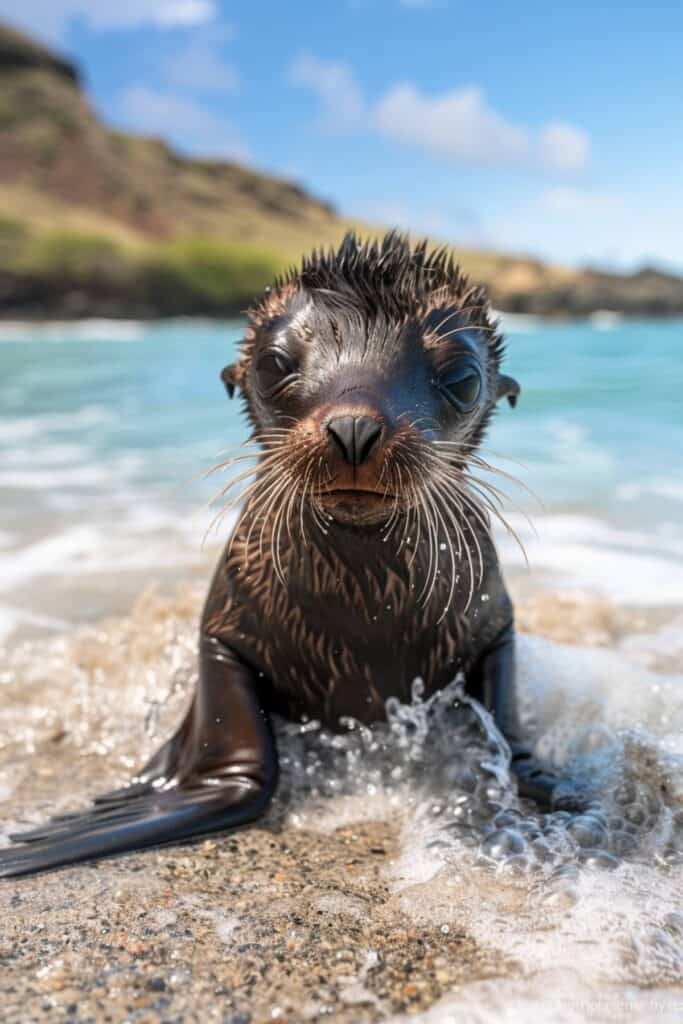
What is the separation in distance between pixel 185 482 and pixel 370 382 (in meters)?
6.48

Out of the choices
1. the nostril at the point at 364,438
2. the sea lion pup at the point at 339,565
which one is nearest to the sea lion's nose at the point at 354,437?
the nostril at the point at 364,438

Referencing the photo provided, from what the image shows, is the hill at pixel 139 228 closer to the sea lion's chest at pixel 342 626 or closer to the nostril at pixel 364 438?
the sea lion's chest at pixel 342 626

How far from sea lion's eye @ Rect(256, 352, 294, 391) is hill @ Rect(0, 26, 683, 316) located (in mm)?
60914

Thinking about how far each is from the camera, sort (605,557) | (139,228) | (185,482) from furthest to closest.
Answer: (139,228) → (185,482) → (605,557)

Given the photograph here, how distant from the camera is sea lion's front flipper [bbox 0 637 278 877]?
278cm

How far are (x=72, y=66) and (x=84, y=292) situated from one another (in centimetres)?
6845

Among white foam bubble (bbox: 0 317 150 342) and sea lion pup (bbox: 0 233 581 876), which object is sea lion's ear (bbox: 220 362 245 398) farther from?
white foam bubble (bbox: 0 317 150 342)

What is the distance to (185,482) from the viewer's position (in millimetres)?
8992

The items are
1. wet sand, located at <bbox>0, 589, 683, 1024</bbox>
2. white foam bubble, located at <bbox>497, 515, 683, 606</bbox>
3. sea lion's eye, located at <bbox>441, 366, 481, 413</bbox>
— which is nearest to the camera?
wet sand, located at <bbox>0, 589, 683, 1024</bbox>

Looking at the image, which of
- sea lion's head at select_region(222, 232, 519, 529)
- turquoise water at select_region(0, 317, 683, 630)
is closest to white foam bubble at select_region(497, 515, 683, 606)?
turquoise water at select_region(0, 317, 683, 630)

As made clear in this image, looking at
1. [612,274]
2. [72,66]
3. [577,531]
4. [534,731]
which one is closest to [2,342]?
[577,531]

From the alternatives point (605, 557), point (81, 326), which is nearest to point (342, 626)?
point (605, 557)

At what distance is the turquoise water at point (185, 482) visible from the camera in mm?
6148

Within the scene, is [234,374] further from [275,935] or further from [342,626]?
[275,935]
